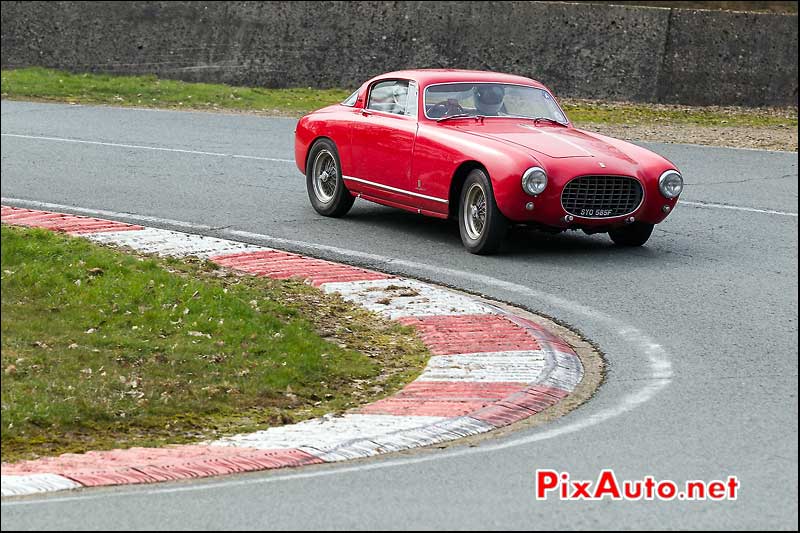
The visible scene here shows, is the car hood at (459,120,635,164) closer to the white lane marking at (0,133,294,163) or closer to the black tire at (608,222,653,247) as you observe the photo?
the black tire at (608,222,653,247)

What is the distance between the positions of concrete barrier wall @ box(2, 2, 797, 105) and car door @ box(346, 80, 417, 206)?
9.90 metres

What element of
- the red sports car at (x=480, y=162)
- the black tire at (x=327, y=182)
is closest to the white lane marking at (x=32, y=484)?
the red sports car at (x=480, y=162)

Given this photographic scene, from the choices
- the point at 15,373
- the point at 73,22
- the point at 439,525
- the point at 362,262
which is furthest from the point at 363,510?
the point at 73,22

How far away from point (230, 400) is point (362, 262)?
Answer: 3543 millimetres

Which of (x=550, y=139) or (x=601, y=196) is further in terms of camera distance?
(x=550, y=139)

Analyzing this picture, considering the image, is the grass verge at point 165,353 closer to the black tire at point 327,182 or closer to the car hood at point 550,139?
the car hood at point 550,139

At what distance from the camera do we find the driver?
37.0 ft

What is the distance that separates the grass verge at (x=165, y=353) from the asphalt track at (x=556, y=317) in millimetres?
1003

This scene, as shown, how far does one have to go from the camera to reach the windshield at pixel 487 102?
36.9 feet

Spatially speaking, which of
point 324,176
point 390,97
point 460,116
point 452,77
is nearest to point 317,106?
point 324,176

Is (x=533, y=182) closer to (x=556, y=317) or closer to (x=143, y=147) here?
Answer: (x=556, y=317)

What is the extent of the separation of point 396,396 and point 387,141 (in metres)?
4.62

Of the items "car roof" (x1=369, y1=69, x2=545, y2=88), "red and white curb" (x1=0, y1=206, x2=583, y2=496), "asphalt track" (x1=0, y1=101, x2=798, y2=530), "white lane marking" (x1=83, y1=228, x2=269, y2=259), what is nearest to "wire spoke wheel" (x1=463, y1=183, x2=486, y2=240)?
"asphalt track" (x1=0, y1=101, x2=798, y2=530)

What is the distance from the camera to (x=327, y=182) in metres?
12.2
